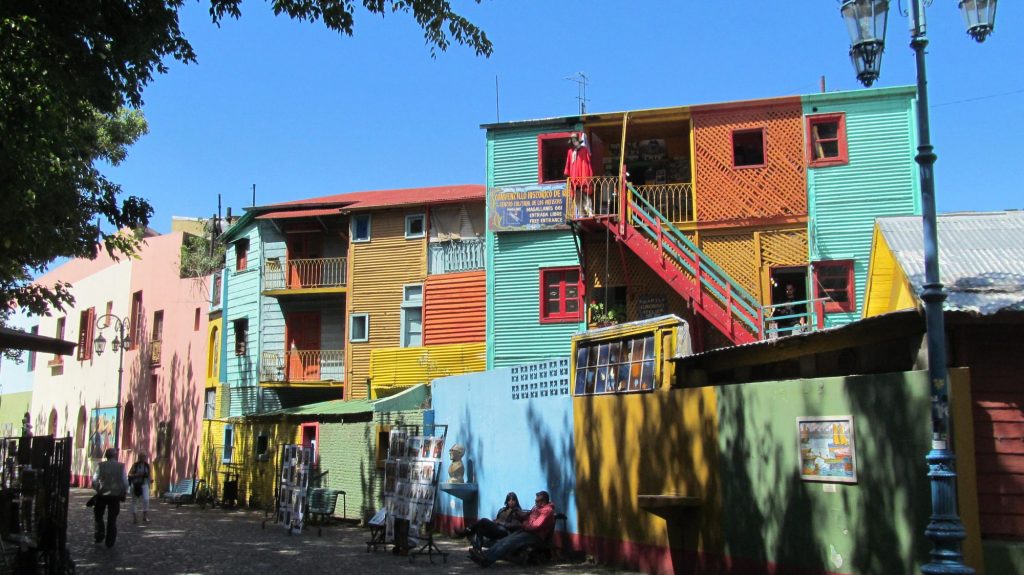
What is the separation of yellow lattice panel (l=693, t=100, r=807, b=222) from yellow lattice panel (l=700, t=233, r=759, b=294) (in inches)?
18.6

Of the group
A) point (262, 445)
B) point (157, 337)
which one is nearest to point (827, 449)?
point (262, 445)

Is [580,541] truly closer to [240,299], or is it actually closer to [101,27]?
[101,27]

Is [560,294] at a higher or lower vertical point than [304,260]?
lower

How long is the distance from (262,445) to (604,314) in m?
11.8

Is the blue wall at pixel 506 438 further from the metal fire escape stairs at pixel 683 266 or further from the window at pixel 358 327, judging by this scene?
the window at pixel 358 327

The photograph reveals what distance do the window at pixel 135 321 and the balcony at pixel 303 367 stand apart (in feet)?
31.2

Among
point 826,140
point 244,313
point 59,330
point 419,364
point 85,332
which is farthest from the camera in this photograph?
point 59,330

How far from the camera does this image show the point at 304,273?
31047mm

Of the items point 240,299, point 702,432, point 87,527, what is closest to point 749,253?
point 702,432

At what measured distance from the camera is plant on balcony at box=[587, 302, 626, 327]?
21.6 metres

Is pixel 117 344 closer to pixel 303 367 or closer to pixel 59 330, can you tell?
pixel 303 367

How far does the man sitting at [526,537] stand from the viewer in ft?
45.0

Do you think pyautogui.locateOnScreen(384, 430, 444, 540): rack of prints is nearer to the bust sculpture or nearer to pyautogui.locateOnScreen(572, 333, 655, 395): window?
the bust sculpture

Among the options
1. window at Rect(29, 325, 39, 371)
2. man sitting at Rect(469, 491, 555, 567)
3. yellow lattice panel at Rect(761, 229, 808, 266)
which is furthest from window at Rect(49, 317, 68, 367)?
man sitting at Rect(469, 491, 555, 567)
